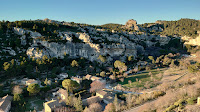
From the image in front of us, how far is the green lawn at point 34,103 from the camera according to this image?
21.5m

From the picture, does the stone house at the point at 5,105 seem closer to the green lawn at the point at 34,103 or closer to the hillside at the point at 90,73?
the hillside at the point at 90,73

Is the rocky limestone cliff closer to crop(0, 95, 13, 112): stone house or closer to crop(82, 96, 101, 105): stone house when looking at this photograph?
crop(0, 95, 13, 112): stone house

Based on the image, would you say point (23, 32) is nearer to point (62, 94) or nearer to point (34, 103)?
point (34, 103)

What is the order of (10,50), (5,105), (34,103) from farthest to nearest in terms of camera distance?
(10,50), (34,103), (5,105)

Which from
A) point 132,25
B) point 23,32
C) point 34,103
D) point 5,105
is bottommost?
point 34,103

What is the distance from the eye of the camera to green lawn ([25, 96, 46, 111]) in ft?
70.5

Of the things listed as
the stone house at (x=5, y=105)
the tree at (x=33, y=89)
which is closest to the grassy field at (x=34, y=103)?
the tree at (x=33, y=89)

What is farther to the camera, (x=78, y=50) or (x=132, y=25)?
(x=132, y=25)

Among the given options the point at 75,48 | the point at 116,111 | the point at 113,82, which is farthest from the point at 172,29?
the point at 116,111

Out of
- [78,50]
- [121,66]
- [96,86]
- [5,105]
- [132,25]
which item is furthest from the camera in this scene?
[132,25]

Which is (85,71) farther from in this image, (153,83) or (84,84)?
(153,83)

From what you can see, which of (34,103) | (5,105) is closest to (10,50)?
(34,103)

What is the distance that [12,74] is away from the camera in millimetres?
31500

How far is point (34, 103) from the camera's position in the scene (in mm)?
23047
